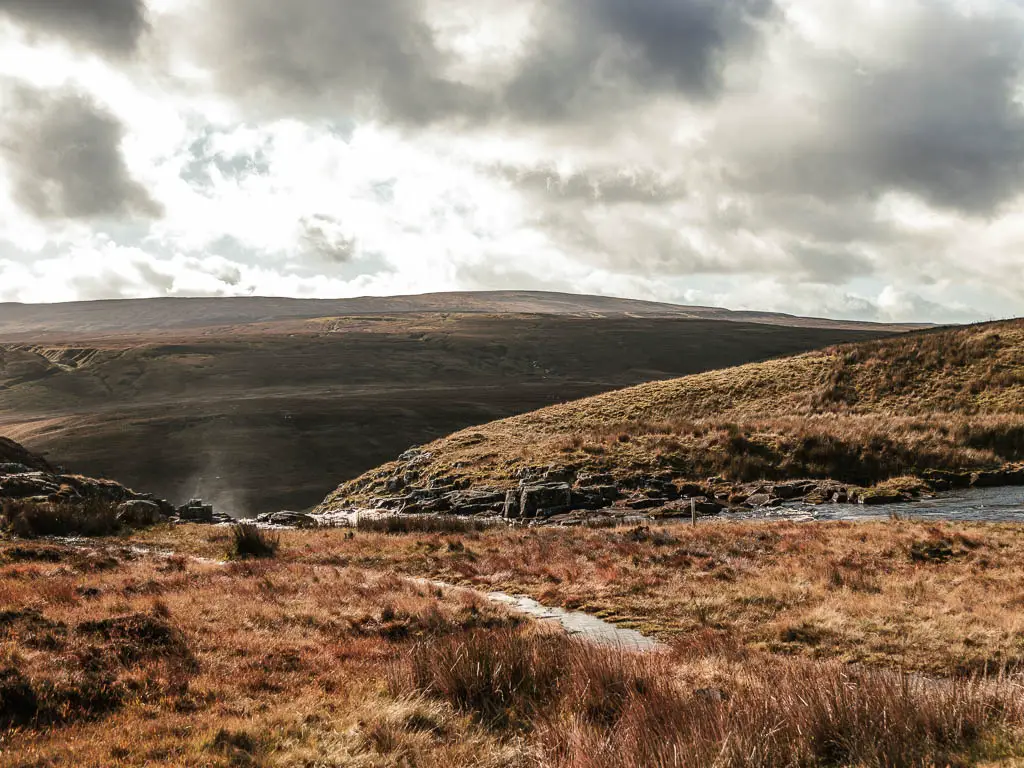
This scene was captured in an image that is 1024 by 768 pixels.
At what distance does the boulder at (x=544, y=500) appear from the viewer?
124 feet

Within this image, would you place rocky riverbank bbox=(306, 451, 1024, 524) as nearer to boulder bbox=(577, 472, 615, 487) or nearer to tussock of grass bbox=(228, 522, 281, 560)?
boulder bbox=(577, 472, 615, 487)

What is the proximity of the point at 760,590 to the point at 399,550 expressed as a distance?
13.6 m

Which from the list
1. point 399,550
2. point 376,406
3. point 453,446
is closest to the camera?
point 399,550

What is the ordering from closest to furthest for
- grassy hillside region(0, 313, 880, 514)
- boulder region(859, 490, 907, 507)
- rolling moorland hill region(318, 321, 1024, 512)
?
boulder region(859, 490, 907, 507) → rolling moorland hill region(318, 321, 1024, 512) → grassy hillside region(0, 313, 880, 514)

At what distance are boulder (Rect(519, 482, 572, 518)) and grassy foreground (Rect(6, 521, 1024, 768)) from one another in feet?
48.6

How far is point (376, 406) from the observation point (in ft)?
383

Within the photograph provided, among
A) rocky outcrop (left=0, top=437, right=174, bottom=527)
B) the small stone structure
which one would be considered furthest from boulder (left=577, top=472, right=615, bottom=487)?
rocky outcrop (left=0, top=437, right=174, bottom=527)

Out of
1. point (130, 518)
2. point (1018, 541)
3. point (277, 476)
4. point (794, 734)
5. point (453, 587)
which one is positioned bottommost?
point (277, 476)

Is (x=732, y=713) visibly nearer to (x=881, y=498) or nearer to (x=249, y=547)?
(x=249, y=547)

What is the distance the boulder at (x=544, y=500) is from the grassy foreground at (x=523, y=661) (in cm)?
1480

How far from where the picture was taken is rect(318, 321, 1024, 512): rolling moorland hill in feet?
129

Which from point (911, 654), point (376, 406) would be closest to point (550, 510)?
point (911, 654)

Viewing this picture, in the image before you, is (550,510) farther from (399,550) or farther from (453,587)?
(453,587)

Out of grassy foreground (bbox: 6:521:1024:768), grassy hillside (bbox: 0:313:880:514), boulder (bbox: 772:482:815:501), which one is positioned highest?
grassy foreground (bbox: 6:521:1024:768)
